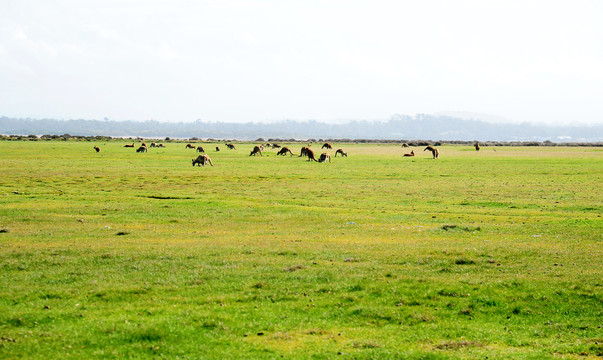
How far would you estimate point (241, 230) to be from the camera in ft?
78.2

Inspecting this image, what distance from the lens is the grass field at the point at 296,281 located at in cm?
1100

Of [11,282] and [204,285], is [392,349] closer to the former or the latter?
[204,285]

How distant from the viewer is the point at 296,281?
589 inches

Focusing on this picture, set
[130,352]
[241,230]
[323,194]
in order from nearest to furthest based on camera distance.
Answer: [130,352], [241,230], [323,194]

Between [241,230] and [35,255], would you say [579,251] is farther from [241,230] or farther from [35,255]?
[35,255]

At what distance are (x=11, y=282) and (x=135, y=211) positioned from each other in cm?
1500

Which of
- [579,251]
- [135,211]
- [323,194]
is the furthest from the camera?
[323,194]

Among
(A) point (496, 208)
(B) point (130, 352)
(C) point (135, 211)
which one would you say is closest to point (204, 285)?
(B) point (130, 352)

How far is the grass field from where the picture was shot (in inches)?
433

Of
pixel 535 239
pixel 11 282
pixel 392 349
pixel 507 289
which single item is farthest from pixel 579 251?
pixel 11 282

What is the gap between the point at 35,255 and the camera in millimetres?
17266

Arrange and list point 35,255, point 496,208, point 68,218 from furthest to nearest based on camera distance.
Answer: point 496,208 < point 68,218 < point 35,255

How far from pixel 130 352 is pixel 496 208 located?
27.8 metres

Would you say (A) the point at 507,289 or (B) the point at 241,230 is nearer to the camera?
(A) the point at 507,289
